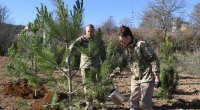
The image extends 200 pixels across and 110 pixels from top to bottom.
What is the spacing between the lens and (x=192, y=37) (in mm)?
37781

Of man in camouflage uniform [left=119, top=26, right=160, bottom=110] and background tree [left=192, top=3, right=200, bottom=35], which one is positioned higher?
background tree [left=192, top=3, right=200, bottom=35]

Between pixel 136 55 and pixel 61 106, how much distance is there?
4.44 feet

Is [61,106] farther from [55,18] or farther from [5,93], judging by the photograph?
[5,93]

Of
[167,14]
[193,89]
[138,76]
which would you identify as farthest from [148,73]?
[167,14]

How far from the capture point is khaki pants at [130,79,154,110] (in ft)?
21.5

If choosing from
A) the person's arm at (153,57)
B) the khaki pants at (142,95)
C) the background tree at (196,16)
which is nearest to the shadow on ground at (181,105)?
the khaki pants at (142,95)

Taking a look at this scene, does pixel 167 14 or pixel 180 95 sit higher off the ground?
pixel 167 14

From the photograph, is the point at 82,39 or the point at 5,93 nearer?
the point at 82,39

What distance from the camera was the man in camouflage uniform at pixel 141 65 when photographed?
6.39 m

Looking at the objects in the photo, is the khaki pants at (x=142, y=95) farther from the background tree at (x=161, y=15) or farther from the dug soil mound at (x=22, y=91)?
the background tree at (x=161, y=15)

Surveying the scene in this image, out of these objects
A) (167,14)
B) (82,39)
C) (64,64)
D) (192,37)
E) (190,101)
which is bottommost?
(190,101)

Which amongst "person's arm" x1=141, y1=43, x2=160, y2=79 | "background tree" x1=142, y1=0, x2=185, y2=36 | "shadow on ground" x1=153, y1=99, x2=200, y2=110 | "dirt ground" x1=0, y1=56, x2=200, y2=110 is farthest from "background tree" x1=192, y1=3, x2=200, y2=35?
"person's arm" x1=141, y1=43, x2=160, y2=79

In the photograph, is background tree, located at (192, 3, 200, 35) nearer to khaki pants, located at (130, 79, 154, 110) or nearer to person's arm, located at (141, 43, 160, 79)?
khaki pants, located at (130, 79, 154, 110)

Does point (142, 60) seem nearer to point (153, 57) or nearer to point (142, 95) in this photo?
point (153, 57)
